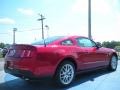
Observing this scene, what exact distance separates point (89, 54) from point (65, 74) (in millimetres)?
1290

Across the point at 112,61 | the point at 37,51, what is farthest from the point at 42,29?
the point at 37,51

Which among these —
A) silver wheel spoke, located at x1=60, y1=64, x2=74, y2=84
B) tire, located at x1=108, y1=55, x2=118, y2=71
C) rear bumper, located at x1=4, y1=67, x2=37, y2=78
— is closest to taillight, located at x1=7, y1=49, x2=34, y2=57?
rear bumper, located at x1=4, y1=67, x2=37, y2=78

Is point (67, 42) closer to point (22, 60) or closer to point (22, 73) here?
point (22, 60)

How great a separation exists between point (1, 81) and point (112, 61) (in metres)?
4.16

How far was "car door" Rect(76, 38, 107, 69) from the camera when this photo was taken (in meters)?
6.74

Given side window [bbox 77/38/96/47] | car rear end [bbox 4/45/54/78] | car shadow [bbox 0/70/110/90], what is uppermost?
side window [bbox 77/38/96/47]

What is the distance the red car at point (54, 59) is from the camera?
5500 millimetres

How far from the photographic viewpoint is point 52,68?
570 cm

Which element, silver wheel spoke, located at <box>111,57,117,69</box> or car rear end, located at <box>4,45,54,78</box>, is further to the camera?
silver wheel spoke, located at <box>111,57,117,69</box>

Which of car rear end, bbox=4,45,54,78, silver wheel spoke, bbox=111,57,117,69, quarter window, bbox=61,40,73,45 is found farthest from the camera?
silver wheel spoke, bbox=111,57,117,69

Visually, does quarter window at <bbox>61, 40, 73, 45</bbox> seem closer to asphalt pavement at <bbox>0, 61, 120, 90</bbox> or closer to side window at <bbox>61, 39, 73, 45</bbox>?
side window at <bbox>61, 39, 73, 45</bbox>

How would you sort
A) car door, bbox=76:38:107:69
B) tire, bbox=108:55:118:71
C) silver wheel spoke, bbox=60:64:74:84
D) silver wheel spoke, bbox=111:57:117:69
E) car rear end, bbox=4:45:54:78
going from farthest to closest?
silver wheel spoke, bbox=111:57:117:69 → tire, bbox=108:55:118:71 → car door, bbox=76:38:107:69 → silver wheel spoke, bbox=60:64:74:84 → car rear end, bbox=4:45:54:78

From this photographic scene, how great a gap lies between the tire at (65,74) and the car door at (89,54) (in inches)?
16.9

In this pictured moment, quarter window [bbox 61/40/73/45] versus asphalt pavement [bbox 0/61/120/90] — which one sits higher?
quarter window [bbox 61/40/73/45]
